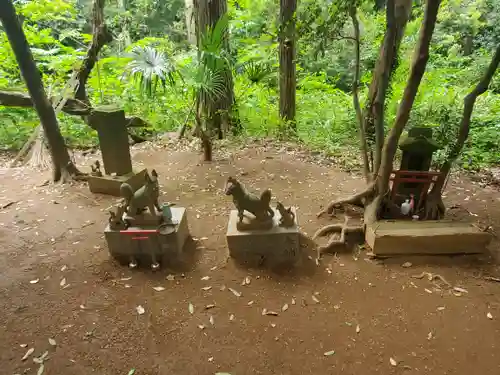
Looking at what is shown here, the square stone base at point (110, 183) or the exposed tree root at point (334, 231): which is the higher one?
the square stone base at point (110, 183)

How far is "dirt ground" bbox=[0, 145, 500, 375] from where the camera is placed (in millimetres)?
2443

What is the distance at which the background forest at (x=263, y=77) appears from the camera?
598 centimetres

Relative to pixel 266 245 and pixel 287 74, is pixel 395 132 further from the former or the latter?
pixel 287 74

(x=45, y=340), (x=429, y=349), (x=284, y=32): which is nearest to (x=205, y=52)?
(x=284, y=32)

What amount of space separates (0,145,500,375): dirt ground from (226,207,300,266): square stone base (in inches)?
5.1

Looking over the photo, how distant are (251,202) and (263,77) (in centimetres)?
353

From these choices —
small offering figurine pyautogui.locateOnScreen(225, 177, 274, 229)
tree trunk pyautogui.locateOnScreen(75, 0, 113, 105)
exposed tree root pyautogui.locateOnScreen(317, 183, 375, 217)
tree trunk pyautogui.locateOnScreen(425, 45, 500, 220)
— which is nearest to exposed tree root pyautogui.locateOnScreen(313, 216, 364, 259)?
exposed tree root pyautogui.locateOnScreen(317, 183, 375, 217)

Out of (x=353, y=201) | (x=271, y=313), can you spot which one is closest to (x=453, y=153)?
(x=353, y=201)

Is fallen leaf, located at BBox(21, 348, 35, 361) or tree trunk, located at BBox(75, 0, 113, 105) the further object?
tree trunk, located at BBox(75, 0, 113, 105)

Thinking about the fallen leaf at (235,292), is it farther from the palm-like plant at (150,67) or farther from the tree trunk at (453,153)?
the palm-like plant at (150,67)

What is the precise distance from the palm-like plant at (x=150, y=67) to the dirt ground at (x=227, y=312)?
1884mm

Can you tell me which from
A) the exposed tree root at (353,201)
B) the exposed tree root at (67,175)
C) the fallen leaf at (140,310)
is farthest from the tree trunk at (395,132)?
the exposed tree root at (67,175)

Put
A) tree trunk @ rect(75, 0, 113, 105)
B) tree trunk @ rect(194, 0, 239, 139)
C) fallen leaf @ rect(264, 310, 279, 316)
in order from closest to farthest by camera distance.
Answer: fallen leaf @ rect(264, 310, 279, 316) → tree trunk @ rect(194, 0, 239, 139) → tree trunk @ rect(75, 0, 113, 105)

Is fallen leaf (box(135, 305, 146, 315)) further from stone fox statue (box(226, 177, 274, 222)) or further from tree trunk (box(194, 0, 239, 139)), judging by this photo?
tree trunk (box(194, 0, 239, 139))
